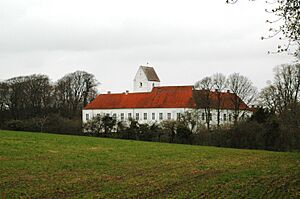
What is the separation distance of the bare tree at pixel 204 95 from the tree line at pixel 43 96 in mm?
21748

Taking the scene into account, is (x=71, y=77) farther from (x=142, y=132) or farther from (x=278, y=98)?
(x=278, y=98)

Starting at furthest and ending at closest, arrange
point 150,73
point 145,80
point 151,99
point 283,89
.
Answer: point 150,73, point 145,80, point 151,99, point 283,89

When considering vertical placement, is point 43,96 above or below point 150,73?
below

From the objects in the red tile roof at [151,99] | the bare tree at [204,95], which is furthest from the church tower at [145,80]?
the bare tree at [204,95]

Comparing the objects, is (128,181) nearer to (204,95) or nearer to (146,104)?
(204,95)

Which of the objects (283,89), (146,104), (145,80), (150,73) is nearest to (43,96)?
(146,104)

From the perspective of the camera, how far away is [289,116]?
4962 centimetres

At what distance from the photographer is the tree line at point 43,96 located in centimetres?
8462

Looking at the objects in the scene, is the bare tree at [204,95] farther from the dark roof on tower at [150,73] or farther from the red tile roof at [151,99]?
the dark roof on tower at [150,73]

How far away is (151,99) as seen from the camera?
297ft

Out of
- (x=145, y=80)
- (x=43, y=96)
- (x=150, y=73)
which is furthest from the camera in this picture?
(x=150, y=73)

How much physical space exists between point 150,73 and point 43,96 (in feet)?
83.2

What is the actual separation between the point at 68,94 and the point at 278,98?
46714 mm

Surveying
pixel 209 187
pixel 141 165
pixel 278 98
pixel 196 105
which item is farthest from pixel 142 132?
pixel 209 187
